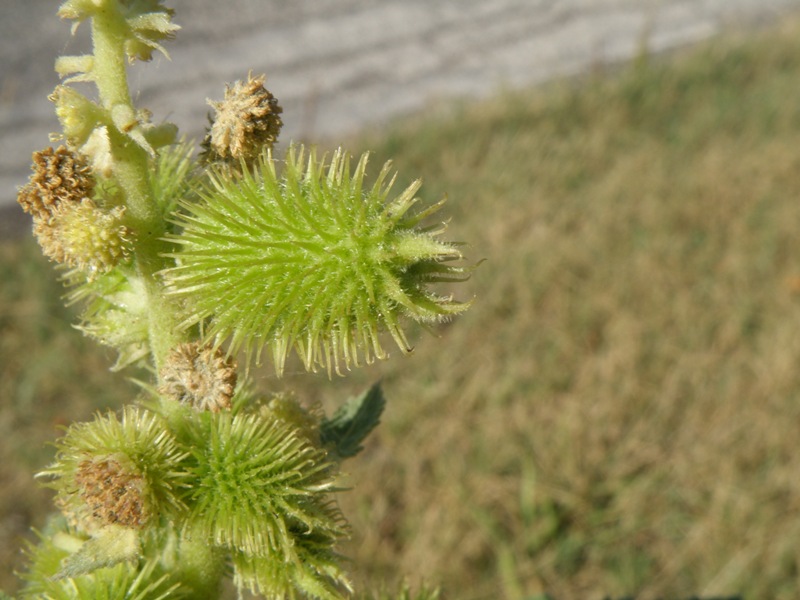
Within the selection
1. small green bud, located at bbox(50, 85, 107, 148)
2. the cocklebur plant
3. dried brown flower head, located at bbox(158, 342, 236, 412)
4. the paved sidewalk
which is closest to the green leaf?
the cocklebur plant

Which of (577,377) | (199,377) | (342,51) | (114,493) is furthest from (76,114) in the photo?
(342,51)

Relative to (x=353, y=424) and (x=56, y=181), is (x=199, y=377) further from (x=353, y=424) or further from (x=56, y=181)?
(x=353, y=424)

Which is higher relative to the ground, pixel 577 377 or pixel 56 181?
pixel 56 181

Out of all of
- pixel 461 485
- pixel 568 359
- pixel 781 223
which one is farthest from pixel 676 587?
pixel 781 223

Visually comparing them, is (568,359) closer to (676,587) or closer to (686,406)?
(686,406)

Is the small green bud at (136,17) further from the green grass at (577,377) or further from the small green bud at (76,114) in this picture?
the green grass at (577,377)

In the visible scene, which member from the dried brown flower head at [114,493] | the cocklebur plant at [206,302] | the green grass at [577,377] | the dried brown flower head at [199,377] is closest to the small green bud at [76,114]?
the cocklebur plant at [206,302]
